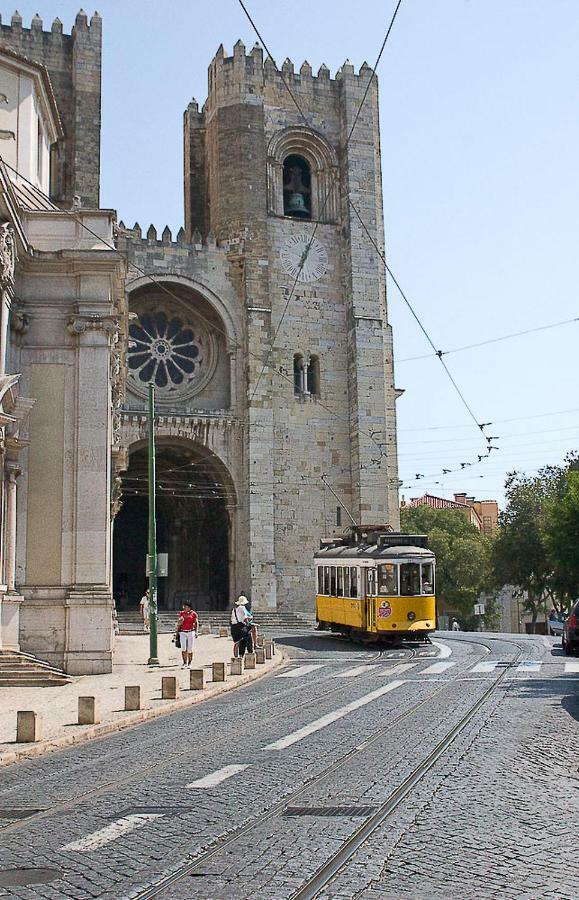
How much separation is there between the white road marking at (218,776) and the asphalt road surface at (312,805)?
4 centimetres

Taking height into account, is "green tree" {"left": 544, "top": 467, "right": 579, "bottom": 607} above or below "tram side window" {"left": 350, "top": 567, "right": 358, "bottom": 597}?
above

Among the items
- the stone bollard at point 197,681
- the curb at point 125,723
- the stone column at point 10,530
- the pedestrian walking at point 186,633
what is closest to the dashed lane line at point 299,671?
the curb at point 125,723

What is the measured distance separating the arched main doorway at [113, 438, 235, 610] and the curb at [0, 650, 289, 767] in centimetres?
2249

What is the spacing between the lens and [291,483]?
3962cm

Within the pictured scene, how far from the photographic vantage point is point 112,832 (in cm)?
626

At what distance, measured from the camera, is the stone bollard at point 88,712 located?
1183cm

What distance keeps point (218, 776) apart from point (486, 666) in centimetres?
1175

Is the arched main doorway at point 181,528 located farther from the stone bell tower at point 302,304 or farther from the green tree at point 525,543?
the green tree at point 525,543

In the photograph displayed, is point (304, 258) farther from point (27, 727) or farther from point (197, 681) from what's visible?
point (27, 727)

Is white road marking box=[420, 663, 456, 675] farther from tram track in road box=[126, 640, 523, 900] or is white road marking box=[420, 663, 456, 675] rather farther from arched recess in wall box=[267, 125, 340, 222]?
arched recess in wall box=[267, 125, 340, 222]

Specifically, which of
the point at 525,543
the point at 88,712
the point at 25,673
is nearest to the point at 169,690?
the point at 88,712

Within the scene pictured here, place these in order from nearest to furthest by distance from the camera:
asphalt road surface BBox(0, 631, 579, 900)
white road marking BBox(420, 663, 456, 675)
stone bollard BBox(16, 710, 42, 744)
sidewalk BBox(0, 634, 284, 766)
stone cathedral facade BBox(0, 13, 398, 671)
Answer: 1. asphalt road surface BBox(0, 631, 579, 900)
2. stone bollard BBox(16, 710, 42, 744)
3. sidewalk BBox(0, 634, 284, 766)
4. white road marking BBox(420, 663, 456, 675)
5. stone cathedral facade BBox(0, 13, 398, 671)

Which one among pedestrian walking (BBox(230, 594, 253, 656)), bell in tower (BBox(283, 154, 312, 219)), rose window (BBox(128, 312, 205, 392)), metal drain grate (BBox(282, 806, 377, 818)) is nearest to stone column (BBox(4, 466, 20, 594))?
pedestrian walking (BBox(230, 594, 253, 656))

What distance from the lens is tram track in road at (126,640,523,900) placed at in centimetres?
498
